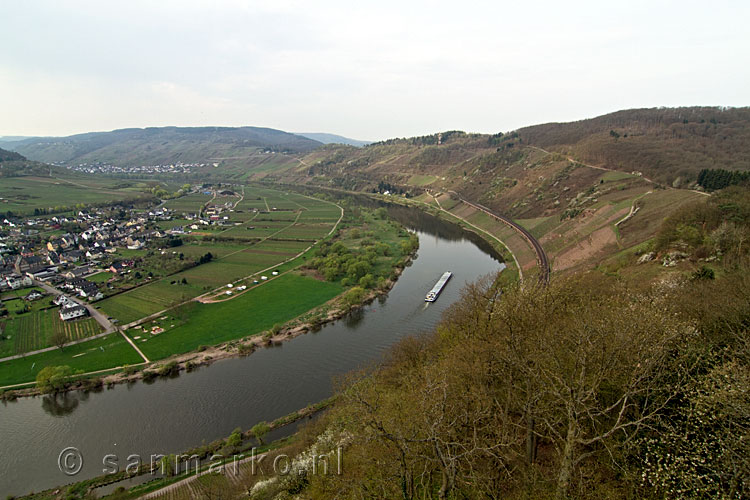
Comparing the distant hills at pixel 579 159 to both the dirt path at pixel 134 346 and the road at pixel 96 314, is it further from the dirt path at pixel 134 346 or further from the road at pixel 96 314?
the road at pixel 96 314

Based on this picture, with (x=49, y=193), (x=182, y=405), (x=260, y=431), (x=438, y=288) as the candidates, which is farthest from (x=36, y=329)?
(x=49, y=193)

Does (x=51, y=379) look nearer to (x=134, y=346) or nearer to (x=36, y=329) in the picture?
(x=134, y=346)

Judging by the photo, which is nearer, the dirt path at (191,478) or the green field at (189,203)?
the dirt path at (191,478)

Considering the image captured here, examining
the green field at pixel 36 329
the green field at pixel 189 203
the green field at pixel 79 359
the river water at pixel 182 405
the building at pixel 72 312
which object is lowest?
the river water at pixel 182 405

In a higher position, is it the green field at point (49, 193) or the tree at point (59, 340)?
the green field at point (49, 193)

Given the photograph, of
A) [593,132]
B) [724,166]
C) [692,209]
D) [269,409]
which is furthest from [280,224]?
[593,132]

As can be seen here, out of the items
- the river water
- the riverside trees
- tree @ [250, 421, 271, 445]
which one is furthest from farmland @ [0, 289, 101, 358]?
the riverside trees

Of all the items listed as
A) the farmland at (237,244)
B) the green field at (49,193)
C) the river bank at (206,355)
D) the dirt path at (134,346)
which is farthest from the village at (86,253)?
the green field at (49,193)
